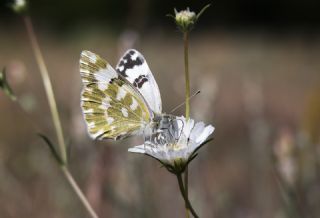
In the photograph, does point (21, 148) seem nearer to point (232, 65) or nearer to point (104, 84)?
point (104, 84)

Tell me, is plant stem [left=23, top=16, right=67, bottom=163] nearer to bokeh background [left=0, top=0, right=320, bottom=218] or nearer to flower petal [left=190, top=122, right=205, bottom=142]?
bokeh background [left=0, top=0, right=320, bottom=218]

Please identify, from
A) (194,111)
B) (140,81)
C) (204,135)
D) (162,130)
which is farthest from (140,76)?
(194,111)

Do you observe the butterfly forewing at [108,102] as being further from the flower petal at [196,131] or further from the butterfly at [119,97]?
the flower petal at [196,131]

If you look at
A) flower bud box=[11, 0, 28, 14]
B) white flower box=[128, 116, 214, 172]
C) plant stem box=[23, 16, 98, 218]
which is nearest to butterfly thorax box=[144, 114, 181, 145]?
white flower box=[128, 116, 214, 172]

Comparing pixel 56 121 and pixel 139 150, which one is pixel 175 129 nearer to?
pixel 139 150

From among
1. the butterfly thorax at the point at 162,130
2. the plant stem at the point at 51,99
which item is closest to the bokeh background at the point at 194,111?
the plant stem at the point at 51,99
